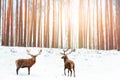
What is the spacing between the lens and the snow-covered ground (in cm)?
841

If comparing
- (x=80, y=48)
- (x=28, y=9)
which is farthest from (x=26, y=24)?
(x=80, y=48)

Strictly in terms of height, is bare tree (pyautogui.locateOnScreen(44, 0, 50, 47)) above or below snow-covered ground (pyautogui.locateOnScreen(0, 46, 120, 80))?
above

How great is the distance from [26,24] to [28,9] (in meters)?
0.61

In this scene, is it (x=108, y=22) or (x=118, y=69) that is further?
(x=108, y=22)

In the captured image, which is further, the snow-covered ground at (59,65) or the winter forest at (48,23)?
the winter forest at (48,23)

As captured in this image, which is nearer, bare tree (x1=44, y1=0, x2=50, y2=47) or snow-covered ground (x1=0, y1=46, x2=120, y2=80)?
snow-covered ground (x1=0, y1=46, x2=120, y2=80)

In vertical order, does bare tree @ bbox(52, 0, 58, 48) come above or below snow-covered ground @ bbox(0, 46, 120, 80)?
above

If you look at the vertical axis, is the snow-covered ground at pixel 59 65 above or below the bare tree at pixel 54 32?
below

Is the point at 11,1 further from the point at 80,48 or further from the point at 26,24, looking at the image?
the point at 80,48

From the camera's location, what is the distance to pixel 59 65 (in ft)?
34.3

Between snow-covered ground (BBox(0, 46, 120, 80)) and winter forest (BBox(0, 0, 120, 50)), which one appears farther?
winter forest (BBox(0, 0, 120, 50))

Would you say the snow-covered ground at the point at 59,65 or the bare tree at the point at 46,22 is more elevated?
the bare tree at the point at 46,22

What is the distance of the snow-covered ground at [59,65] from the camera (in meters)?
8.41

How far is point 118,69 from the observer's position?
10.6m
